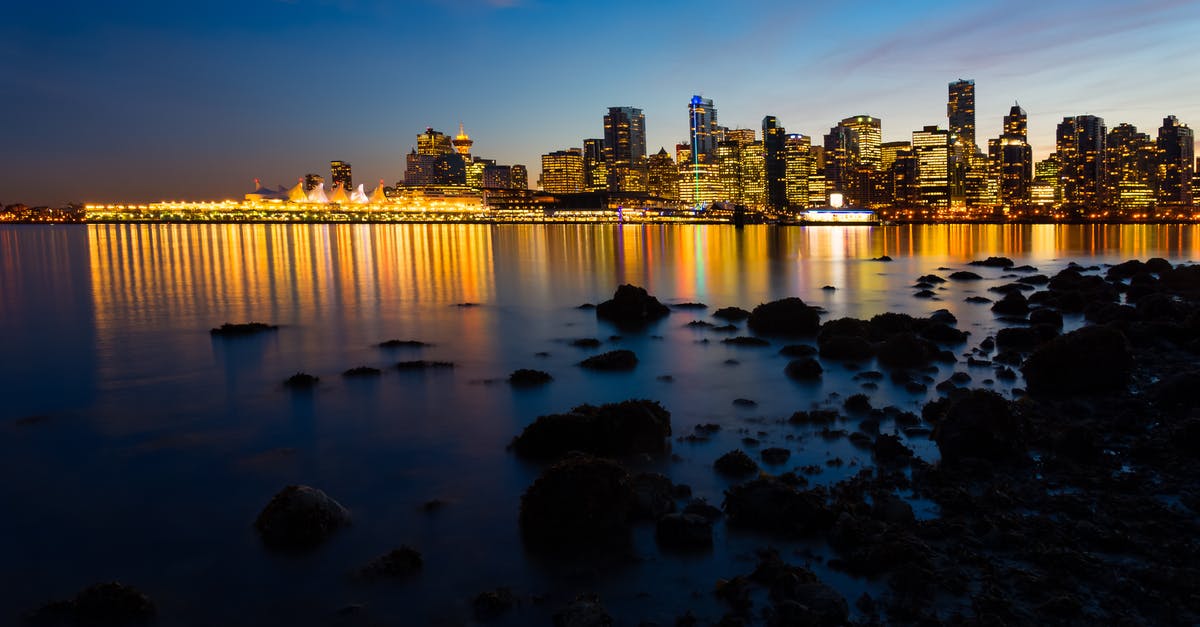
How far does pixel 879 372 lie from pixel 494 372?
13.4 m

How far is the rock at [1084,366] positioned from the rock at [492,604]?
16.9m

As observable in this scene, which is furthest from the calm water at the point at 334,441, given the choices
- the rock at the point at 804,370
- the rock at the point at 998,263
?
the rock at the point at 998,263

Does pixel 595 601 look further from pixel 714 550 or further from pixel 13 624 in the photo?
pixel 13 624

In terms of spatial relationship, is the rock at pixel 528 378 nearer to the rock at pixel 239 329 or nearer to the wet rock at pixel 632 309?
the wet rock at pixel 632 309

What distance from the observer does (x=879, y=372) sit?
2323 cm

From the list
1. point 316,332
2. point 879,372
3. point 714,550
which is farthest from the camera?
point 316,332

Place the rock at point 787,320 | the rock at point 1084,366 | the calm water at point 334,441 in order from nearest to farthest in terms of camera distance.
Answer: the calm water at point 334,441 → the rock at point 1084,366 → the rock at point 787,320

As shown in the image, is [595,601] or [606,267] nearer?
[595,601]

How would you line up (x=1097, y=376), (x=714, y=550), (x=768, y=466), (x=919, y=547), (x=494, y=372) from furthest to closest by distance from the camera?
(x=494, y=372) < (x=1097, y=376) < (x=768, y=466) < (x=714, y=550) < (x=919, y=547)

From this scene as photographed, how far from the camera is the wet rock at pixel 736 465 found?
47.5ft

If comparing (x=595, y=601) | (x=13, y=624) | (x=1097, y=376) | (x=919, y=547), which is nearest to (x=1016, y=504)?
(x=919, y=547)

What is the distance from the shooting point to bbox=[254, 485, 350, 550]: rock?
12.2 m

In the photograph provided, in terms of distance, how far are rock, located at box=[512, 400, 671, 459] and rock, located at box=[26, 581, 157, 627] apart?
26.0 ft

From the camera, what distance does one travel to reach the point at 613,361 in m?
26.3
